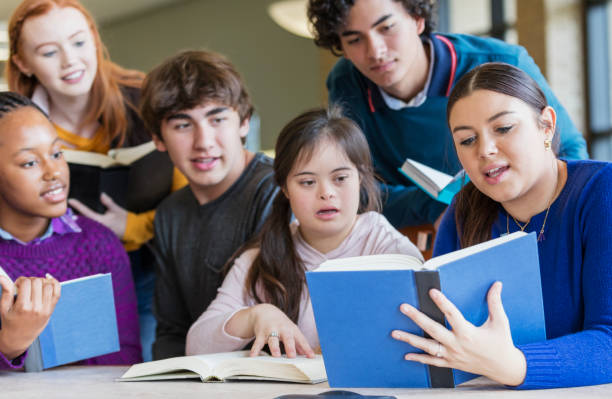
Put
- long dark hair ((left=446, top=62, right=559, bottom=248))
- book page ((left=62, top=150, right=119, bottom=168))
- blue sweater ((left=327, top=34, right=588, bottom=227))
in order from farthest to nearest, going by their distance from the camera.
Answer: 1. book page ((left=62, top=150, right=119, bottom=168))
2. blue sweater ((left=327, top=34, right=588, bottom=227))
3. long dark hair ((left=446, top=62, right=559, bottom=248))

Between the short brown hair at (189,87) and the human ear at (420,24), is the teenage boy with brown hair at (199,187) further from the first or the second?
the human ear at (420,24)

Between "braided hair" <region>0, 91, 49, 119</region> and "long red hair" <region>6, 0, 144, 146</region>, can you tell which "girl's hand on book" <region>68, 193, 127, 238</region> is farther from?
"braided hair" <region>0, 91, 49, 119</region>

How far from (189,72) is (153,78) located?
0.12 metres

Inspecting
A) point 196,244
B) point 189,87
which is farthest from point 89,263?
point 189,87

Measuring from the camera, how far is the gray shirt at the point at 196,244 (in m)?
2.01

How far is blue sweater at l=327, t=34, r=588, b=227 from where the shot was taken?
1.97 metres

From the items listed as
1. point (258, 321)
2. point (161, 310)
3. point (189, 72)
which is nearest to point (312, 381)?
point (258, 321)

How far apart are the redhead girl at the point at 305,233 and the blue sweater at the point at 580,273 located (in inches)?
16.8

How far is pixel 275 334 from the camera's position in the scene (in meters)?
1.50

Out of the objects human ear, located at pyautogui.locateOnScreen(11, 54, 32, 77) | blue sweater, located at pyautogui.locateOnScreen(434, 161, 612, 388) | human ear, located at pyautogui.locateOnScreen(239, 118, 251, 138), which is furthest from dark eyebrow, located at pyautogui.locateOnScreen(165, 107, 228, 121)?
blue sweater, located at pyautogui.locateOnScreen(434, 161, 612, 388)

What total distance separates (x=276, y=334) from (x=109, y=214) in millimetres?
978

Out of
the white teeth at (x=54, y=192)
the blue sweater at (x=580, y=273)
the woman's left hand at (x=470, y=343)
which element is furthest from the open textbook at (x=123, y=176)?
the woman's left hand at (x=470, y=343)

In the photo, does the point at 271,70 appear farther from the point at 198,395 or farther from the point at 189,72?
the point at 198,395

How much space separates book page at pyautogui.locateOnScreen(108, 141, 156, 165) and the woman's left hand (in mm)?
1469
